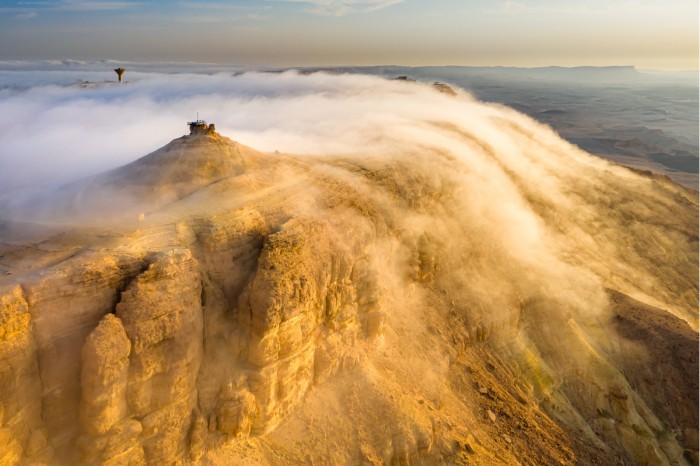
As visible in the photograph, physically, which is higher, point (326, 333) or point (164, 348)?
point (164, 348)

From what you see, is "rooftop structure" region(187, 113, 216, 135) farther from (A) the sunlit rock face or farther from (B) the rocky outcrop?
(B) the rocky outcrop

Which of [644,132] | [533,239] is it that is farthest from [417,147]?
[644,132]

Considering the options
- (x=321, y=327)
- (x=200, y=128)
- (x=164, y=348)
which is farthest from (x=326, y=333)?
(x=200, y=128)

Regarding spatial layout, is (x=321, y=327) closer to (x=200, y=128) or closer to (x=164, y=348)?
(x=164, y=348)

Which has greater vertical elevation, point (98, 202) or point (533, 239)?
point (98, 202)

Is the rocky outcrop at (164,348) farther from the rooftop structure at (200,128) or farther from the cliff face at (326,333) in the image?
the rooftop structure at (200,128)

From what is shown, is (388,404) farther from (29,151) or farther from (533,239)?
(29,151)

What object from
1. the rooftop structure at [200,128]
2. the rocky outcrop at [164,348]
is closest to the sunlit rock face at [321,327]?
the rocky outcrop at [164,348]
